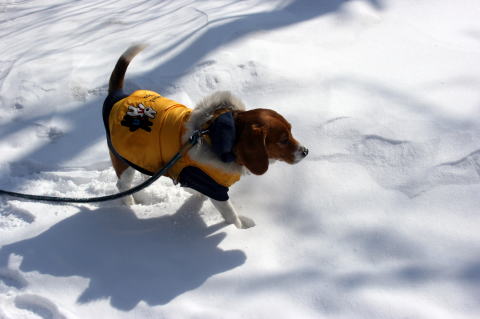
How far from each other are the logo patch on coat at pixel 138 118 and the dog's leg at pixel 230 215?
2.09 feet

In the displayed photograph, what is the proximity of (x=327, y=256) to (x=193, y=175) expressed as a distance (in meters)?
0.94

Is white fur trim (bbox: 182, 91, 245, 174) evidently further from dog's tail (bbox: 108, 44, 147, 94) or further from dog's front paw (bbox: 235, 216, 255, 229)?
dog's tail (bbox: 108, 44, 147, 94)

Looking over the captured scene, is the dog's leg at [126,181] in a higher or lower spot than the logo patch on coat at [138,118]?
lower

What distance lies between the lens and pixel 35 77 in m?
3.92

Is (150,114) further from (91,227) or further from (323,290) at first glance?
(323,290)

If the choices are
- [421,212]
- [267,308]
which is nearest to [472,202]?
[421,212]

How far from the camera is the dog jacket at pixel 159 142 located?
2.40 meters

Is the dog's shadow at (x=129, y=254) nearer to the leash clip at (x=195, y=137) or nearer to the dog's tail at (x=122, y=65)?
the leash clip at (x=195, y=137)

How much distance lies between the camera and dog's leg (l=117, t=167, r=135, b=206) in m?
2.73

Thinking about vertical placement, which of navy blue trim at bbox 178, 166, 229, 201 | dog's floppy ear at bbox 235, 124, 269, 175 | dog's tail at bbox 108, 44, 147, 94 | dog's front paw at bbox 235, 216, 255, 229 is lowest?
dog's front paw at bbox 235, 216, 255, 229

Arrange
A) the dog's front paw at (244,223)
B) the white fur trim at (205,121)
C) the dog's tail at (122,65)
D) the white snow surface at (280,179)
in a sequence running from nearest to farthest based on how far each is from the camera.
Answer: the white snow surface at (280,179) < the white fur trim at (205,121) < the dog's tail at (122,65) < the dog's front paw at (244,223)

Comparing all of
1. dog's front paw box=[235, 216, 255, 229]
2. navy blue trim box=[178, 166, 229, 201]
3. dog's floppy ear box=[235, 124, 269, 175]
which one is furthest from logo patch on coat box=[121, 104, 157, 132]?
dog's front paw box=[235, 216, 255, 229]

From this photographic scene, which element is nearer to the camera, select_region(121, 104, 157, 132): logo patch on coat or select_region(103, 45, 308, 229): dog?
select_region(103, 45, 308, 229): dog

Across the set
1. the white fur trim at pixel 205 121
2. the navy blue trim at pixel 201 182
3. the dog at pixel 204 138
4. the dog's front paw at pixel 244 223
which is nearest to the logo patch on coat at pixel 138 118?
the dog at pixel 204 138
